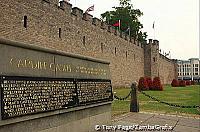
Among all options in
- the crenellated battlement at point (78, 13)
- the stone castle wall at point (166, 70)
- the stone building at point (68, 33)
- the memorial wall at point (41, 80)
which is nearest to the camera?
the memorial wall at point (41, 80)

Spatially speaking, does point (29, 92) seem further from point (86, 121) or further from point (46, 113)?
point (86, 121)

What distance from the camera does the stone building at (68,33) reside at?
15459 mm

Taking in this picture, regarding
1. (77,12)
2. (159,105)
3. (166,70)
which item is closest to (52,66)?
(159,105)

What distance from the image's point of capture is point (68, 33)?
21266 millimetres

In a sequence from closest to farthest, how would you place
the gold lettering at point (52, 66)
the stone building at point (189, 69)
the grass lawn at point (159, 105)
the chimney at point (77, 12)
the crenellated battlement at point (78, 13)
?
the gold lettering at point (52, 66)
the grass lawn at point (159, 105)
the crenellated battlement at point (78, 13)
the chimney at point (77, 12)
the stone building at point (189, 69)

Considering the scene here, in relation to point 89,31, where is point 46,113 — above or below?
below

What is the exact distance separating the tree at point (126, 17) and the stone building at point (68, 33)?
11.9 m

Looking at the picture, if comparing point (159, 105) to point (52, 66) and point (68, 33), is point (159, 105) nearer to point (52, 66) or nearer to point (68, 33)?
point (52, 66)

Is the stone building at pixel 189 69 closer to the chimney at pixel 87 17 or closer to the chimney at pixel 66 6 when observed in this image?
the chimney at pixel 87 17

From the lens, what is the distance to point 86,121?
641cm

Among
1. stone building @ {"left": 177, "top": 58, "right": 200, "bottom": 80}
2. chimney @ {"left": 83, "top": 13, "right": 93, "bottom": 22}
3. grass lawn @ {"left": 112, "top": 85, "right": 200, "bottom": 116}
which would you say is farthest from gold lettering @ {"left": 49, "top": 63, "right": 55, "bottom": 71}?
stone building @ {"left": 177, "top": 58, "right": 200, "bottom": 80}

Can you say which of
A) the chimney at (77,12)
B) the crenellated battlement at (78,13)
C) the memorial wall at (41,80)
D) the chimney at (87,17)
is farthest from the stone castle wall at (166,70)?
the memorial wall at (41,80)

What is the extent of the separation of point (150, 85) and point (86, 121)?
77.0 ft

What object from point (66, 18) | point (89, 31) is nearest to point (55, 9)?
point (66, 18)
